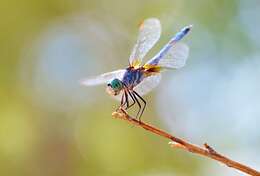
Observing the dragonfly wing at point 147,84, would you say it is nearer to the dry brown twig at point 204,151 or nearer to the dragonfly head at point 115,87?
the dragonfly head at point 115,87

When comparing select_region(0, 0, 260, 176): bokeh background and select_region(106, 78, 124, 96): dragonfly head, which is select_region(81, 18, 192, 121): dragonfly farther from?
select_region(0, 0, 260, 176): bokeh background

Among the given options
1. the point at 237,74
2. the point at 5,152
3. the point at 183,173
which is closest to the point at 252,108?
the point at 237,74

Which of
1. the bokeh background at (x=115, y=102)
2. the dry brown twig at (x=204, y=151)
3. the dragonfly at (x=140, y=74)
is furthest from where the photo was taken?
the bokeh background at (x=115, y=102)

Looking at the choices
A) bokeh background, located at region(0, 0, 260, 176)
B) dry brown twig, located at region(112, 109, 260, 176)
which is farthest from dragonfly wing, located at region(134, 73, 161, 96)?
bokeh background, located at region(0, 0, 260, 176)

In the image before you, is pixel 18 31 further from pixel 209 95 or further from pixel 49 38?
pixel 209 95

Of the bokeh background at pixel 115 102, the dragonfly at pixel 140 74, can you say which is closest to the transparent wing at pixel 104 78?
the dragonfly at pixel 140 74

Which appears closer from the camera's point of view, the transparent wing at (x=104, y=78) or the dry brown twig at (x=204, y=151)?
the dry brown twig at (x=204, y=151)
